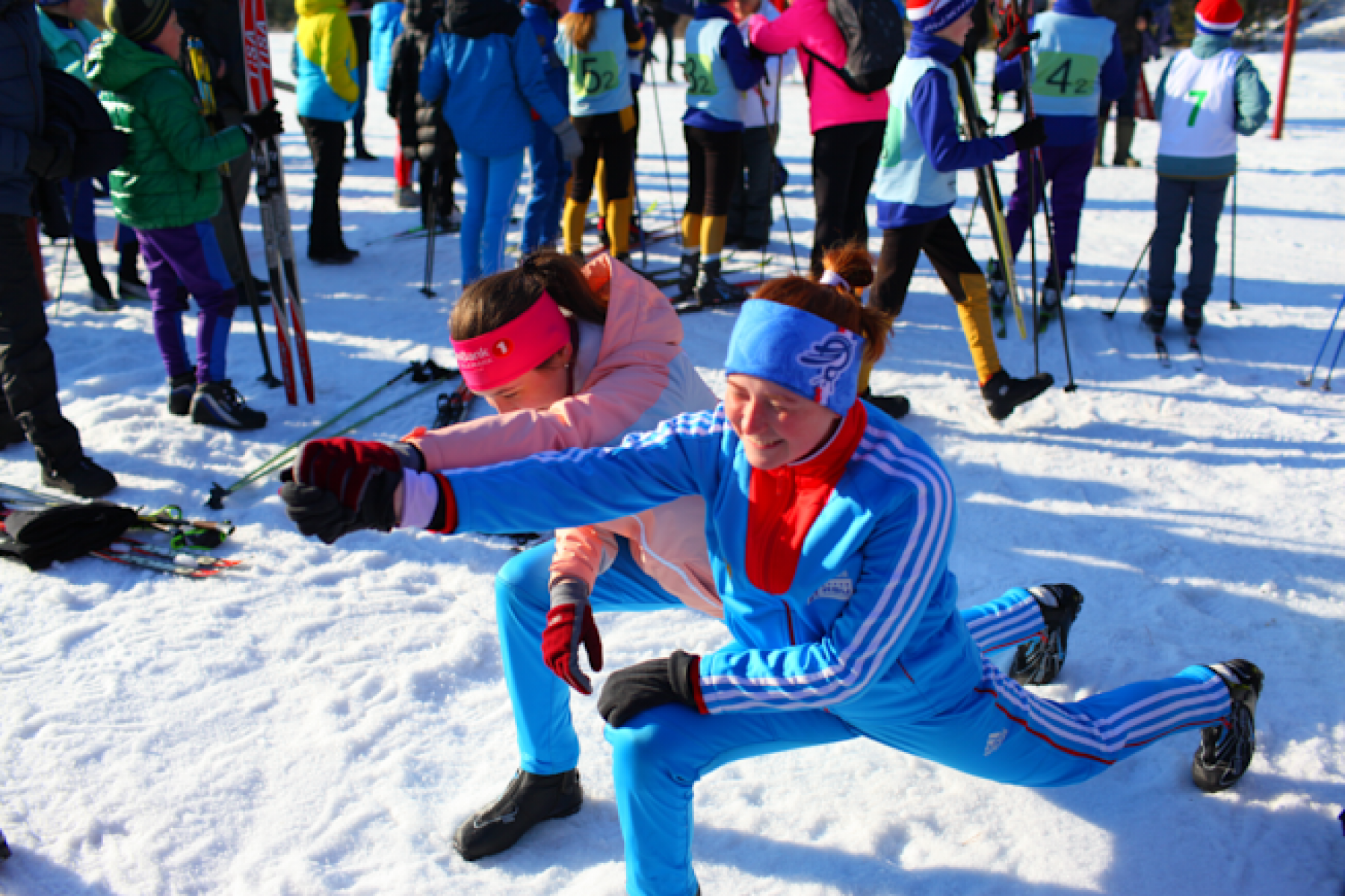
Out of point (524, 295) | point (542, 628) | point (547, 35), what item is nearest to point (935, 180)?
point (524, 295)

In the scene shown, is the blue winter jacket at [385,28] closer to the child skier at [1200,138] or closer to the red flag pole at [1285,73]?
the child skier at [1200,138]

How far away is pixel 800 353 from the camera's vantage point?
1.64m

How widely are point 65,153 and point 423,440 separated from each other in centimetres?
309

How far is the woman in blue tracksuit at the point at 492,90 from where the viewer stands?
5.19m

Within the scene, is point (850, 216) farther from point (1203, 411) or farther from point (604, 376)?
point (604, 376)

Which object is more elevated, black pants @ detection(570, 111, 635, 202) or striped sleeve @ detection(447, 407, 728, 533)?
black pants @ detection(570, 111, 635, 202)

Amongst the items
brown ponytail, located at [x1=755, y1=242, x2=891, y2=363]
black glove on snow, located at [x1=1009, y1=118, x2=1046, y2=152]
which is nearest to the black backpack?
black glove on snow, located at [x1=1009, y1=118, x2=1046, y2=152]

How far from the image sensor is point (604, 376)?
2082mm

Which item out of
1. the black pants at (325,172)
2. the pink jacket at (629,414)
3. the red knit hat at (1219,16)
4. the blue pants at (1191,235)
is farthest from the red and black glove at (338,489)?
the black pants at (325,172)

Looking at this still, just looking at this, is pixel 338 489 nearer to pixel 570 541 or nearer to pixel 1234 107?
pixel 570 541

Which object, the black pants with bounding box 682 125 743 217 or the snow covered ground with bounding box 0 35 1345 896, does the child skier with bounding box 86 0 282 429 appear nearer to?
the snow covered ground with bounding box 0 35 1345 896

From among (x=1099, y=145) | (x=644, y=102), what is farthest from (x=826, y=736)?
(x=644, y=102)

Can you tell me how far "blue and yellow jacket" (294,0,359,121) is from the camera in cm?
643

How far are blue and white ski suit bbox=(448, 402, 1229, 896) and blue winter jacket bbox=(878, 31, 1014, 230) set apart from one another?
8.49 feet
